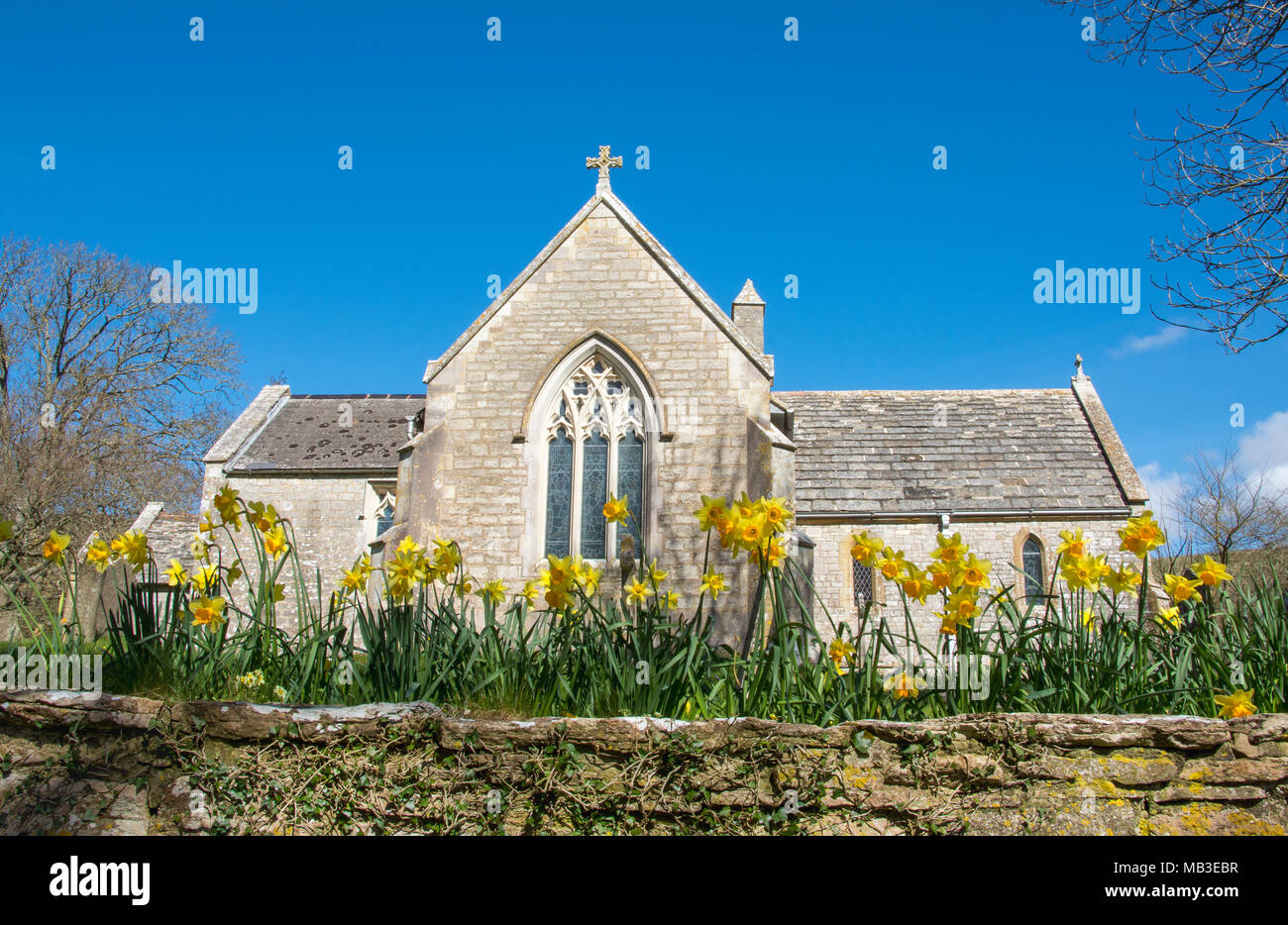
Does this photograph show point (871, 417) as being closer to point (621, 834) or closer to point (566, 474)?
point (566, 474)

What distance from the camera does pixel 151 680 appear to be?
4105mm

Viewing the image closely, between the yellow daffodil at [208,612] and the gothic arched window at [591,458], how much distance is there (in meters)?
7.90

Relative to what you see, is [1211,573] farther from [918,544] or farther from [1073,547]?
[918,544]

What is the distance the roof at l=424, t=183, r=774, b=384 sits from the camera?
1248 centimetres

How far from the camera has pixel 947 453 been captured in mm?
18641

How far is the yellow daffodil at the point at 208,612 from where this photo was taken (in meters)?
4.28

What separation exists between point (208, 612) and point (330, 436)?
712 inches

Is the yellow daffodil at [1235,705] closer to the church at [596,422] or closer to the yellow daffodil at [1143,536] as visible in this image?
the yellow daffodil at [1143,536]

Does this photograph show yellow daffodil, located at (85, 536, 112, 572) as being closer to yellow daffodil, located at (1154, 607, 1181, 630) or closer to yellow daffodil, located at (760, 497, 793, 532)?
yellow daffodil, located at (760, 497, 793, 532)

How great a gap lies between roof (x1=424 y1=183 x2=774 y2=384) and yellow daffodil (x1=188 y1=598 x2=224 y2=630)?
860 centimetres

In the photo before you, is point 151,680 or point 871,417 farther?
point 871,417

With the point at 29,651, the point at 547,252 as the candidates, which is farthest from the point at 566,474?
the point at 29,651
